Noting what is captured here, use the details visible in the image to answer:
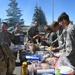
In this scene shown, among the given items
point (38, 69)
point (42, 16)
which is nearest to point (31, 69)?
point (38, 69)

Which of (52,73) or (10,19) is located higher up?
(10,19)

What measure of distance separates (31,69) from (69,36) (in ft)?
2.89

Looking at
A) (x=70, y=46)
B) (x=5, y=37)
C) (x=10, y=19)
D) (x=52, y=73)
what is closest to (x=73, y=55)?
(x=70, y=46)

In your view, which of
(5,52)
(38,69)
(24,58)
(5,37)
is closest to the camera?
(5,52)

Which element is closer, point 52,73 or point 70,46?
point 52,73

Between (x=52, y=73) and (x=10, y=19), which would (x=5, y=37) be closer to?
(x=52, y=73)

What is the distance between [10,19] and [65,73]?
234 ft

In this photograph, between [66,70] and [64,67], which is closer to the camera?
[66,70]

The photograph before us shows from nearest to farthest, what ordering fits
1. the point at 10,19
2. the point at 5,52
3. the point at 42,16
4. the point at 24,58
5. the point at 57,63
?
the point at 5,52 < the point at 57,63 < the point at 24,58 < the point at 10,19 < the point at 42,16

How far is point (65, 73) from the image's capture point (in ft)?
12.8

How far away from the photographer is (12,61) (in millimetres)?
3498

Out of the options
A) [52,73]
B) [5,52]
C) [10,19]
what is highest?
[10,19]

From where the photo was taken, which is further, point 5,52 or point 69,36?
point 69,36

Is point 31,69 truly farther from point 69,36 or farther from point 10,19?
point 10,19
